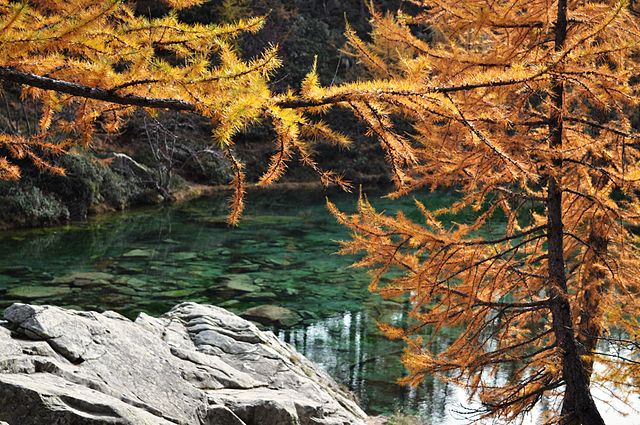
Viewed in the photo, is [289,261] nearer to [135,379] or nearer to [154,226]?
[154,226]

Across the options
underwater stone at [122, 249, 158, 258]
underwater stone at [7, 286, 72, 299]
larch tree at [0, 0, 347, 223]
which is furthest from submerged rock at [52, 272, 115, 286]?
larch tree at [0, 0, 347, 223]

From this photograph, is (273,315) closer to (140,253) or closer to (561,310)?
(140,253)

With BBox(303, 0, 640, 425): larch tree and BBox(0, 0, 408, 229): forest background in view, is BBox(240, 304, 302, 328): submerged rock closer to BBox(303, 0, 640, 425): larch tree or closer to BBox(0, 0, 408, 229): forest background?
BBox(0, 0, 408, 229): forest background

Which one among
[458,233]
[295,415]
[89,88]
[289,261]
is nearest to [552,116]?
[458,233]

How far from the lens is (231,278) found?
10828 mm

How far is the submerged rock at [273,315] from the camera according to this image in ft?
28.6

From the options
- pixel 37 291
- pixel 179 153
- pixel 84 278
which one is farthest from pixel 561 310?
pixel 179 153

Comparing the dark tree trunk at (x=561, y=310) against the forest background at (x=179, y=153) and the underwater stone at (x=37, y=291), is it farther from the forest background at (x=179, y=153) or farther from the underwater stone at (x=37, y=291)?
the underwater stone at (x=37, y=291)

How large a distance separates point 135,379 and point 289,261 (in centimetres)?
813

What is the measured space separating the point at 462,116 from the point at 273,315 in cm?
696

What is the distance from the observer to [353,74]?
31.8 meters

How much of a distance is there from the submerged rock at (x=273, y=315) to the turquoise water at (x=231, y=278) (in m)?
0.15

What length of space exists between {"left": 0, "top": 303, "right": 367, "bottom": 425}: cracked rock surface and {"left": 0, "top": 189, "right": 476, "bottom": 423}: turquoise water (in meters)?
1.46

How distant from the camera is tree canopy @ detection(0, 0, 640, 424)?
2383mm
